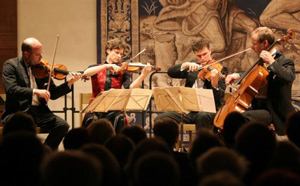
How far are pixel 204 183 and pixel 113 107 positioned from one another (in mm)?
3012

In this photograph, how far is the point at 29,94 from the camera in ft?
Answer: 14.3

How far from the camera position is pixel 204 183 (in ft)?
4.54

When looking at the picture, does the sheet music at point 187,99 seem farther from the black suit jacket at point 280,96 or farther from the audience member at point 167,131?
the audience member at point 167,131

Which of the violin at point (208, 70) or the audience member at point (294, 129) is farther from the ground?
the violin at point (208, 70)

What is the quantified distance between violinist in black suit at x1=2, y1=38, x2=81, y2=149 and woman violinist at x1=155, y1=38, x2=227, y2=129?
1.07m

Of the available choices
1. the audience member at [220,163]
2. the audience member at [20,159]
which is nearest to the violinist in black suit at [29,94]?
the audience member at [20,159]

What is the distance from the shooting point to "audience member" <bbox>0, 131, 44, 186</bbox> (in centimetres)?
177

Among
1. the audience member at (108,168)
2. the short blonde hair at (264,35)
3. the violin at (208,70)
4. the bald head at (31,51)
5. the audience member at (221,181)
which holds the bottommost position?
the audience member at (108,168)

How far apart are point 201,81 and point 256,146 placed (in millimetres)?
2810

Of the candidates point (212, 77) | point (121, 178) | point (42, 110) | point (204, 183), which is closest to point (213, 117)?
point (212, 77)

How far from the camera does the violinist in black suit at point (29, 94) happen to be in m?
4.37

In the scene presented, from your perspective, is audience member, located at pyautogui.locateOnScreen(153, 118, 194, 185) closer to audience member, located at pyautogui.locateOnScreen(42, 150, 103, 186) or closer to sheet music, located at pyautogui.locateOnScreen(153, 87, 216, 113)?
audience member, located at pyautogui.locateOnScreen(42, 150, 103, 186)

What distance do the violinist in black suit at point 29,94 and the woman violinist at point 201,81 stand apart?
1.07 metres

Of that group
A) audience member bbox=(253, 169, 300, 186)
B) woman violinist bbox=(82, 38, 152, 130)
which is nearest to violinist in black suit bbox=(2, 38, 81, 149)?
woman violinist bbox=(82, 38, 152, 130)
